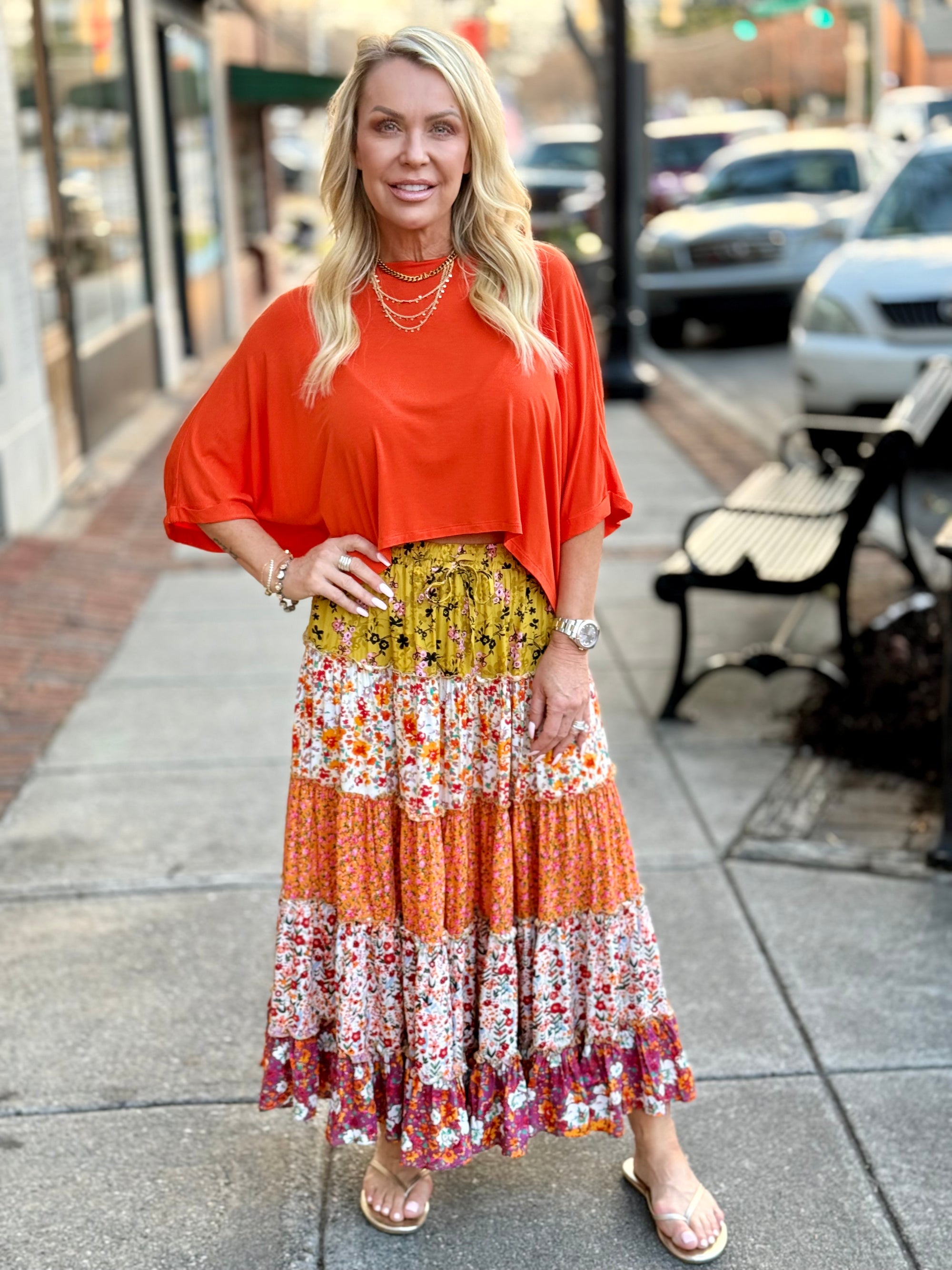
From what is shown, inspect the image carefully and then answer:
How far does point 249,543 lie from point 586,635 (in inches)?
22.4

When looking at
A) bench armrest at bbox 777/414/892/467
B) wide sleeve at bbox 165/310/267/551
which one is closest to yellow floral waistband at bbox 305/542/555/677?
wide sleeve at bbox 165/310/267/551

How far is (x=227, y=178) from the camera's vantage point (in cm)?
1595

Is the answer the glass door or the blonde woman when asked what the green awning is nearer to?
the glass door

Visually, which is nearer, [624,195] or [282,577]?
[282,577]

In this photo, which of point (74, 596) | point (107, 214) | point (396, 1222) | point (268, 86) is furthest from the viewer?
point (268, 86)

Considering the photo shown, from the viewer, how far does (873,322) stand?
7.97 metres

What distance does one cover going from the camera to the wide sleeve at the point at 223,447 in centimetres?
228

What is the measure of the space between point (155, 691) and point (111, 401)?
5.29m

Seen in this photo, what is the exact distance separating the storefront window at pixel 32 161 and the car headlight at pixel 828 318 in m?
4.32

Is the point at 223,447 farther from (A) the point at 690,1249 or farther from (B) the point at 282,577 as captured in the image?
(A) the point at 690,1249

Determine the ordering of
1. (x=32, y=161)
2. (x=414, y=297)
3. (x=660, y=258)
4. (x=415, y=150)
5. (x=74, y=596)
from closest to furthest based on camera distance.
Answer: (x=415, y=150)
(x=414, y=297)
(x=74, y=596)
(x=32, y=161)
(x=660, y=258)

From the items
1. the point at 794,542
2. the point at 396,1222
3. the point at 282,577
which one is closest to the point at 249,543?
the point at 282,577

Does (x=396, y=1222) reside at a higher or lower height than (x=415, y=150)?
lower

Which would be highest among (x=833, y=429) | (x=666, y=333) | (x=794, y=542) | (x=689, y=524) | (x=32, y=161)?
(x=32, y=161)
